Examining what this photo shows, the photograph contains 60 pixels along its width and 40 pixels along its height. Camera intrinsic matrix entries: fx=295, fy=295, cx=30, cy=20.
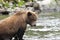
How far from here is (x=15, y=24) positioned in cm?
930

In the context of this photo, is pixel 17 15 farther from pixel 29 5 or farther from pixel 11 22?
pixel 29 5

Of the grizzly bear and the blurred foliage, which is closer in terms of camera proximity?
the grizzly bear

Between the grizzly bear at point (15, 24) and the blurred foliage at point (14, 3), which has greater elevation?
the grizzly bear at point (15, 24)

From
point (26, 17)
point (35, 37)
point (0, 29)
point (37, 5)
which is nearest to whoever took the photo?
point (0, 29)

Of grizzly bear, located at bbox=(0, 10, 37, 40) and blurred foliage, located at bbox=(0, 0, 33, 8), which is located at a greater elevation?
grizzly bear, located at bbox=(0, 10, 37, 40)

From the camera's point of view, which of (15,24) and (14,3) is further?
(14,3)

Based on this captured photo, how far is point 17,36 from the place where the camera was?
9.45m

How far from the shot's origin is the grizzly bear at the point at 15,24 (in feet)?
29.9

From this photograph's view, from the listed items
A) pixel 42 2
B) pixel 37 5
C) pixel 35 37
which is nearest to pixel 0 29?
pixel 35 37

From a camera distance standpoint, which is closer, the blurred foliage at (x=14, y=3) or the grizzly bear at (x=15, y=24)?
the grizzly bear at (x=15, y=24)

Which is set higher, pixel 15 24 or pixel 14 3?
pixel 15 24

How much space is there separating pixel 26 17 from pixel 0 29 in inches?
41.1

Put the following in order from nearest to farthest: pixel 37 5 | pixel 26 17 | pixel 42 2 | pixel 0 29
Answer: pixel 0 29
pixel 26 17
pixel 37 5
pixel 42 2

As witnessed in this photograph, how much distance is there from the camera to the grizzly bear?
9102 mm
